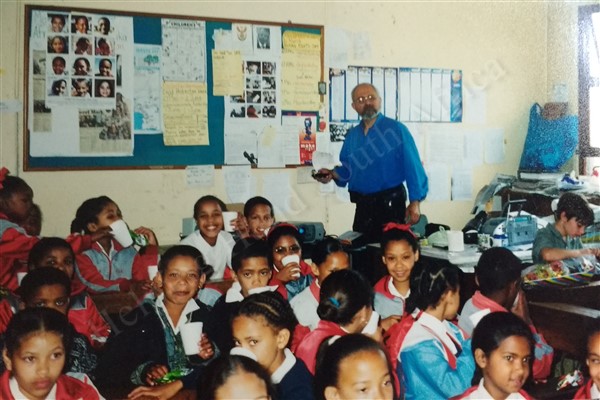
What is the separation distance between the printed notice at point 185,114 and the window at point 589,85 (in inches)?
99.1

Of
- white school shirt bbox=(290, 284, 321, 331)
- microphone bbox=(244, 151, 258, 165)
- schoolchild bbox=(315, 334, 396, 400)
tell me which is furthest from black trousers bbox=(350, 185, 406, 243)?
schoolchild bbox=(315, 334, 396, 400)

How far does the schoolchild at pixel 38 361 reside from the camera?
60.9 inches

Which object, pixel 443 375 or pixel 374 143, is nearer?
pixel 443 375

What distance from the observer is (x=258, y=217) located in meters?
3.35

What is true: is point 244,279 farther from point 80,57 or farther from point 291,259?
point 80,57

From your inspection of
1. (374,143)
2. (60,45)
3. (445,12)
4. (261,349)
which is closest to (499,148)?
(445,12)

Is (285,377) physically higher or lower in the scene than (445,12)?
lower

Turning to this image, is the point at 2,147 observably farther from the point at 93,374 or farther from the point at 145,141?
the point at 93,374

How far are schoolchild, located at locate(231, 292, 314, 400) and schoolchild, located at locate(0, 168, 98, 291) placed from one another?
1.29m

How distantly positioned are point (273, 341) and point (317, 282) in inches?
33.0

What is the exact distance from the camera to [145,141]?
144 inches

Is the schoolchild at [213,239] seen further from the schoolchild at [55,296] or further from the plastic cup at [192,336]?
the plastic cup at [192,336]

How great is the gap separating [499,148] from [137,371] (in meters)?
3.62

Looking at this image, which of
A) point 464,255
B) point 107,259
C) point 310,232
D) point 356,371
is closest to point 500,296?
point 464,255
